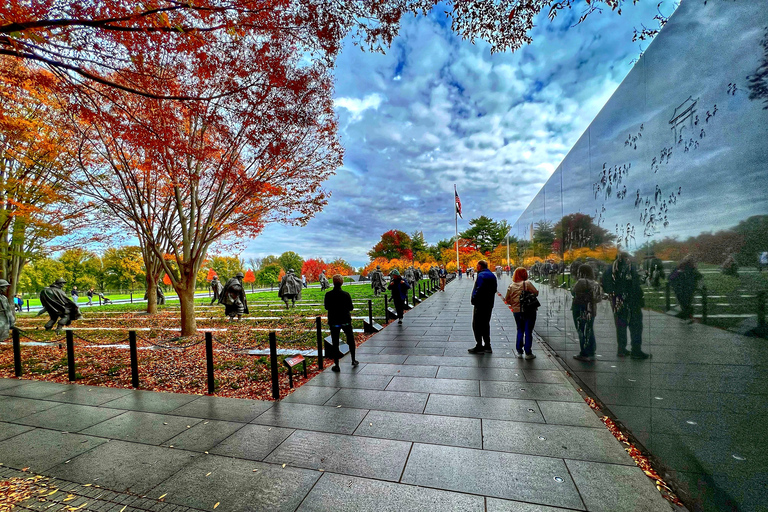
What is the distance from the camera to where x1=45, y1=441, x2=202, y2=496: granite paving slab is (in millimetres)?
2961

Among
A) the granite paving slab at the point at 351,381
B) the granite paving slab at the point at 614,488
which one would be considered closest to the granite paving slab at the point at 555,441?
the granite paving slab at the point at 614,488

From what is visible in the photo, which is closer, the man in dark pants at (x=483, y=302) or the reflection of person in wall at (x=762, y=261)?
the reflection of person in wall at (x=762, y=261)

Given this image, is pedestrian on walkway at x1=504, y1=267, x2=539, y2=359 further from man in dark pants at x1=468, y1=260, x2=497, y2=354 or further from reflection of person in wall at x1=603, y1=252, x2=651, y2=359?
reflection of person in wall at x1=603, y1=252, x2=651, y2=359

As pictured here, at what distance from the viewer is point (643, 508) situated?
244 centimetres

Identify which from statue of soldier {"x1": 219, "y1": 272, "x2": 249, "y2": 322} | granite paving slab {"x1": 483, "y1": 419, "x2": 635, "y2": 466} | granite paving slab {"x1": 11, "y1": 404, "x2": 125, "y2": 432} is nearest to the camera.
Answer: granite paving slab {"x1": 483, "y1": 419, "x2": 635, "y2": 466}

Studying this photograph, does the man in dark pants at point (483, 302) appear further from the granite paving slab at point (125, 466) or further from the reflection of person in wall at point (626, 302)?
the granite paving slab at point (125, 466)

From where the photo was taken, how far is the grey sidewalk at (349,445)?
2.66 m

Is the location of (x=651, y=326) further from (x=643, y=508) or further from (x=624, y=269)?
(x=643, y=508)

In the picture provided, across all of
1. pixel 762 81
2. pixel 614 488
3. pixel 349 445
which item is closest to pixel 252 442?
pixel 349 445

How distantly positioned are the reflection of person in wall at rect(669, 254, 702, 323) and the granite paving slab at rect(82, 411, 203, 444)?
216 inches

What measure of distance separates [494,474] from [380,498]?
3.54 ft

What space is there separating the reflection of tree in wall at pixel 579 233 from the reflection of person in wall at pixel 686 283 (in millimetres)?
1318

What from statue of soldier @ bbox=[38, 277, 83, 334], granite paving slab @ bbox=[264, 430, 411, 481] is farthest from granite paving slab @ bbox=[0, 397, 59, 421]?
statue of soldier @ bbox=[38, 277, 83, 334]

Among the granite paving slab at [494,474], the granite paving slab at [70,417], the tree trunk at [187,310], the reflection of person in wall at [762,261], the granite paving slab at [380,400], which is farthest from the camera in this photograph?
the tree trunk at [187,310]
